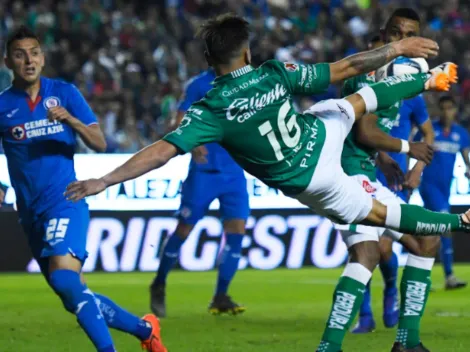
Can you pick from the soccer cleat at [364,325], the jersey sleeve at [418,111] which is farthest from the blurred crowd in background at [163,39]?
the soccer cleat at [364,325]

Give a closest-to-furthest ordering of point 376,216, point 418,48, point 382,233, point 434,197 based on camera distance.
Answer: point 418,48, point 376,216, point 382,233, point 434,197

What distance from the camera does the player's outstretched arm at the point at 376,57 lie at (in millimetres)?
6996

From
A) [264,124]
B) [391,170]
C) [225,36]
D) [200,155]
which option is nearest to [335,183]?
[264,124]

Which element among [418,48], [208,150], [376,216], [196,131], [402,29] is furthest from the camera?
[208,150]

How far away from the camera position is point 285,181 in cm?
697

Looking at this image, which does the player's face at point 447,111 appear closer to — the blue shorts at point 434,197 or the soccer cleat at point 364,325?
the blue shorts at point 434,197

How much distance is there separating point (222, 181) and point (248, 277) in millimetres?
3514

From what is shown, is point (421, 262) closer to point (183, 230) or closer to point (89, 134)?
point (89, 134)

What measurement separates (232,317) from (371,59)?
4.14 metres

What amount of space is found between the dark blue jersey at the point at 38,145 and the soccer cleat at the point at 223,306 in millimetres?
3429

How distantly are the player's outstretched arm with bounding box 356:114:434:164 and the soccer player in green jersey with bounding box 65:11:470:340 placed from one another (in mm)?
525

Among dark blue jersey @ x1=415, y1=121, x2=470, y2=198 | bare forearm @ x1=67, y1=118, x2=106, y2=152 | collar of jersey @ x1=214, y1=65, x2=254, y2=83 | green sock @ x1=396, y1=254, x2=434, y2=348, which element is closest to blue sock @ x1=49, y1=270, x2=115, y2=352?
bare forearm @ x1=67, y1=118, x2=106, y2=152

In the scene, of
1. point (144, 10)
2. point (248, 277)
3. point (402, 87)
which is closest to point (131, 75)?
point (144, 10)

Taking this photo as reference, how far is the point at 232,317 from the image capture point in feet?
34.9
